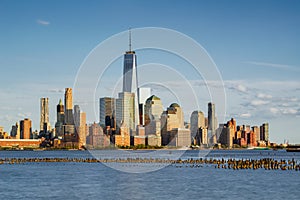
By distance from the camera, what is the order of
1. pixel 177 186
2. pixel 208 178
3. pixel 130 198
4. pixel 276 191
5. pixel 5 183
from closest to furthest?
1. pixel 130 198
2. pixel 276 191
3. pixel 177 186
4. pixel 5 183
5. pixel 208 178

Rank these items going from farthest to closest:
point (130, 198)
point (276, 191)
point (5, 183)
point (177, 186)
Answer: point (5, 183) → point (177, 186) → point (276, 191) → point (130, 198)

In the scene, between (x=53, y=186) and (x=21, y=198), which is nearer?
(x=21, y=198)

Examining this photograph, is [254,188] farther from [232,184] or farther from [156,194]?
[156,194]

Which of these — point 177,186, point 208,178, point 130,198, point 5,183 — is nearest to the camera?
point 130,198

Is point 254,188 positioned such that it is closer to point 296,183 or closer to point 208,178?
point 296,183

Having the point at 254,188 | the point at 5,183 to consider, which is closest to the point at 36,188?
the point at 5,183

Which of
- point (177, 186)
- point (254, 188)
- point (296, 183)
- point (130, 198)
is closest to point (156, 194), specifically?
point (130, 198)

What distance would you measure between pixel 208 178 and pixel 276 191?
Answer: 25327mm

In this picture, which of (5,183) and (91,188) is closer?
(91,188)

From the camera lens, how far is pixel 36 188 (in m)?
89.4

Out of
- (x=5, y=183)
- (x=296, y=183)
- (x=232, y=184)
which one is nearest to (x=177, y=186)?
(x=232, y=184)

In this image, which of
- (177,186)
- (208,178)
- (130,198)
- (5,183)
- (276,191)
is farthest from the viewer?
(208,178)

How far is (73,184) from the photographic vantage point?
9581 centimetres

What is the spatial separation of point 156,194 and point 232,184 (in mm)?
20899
